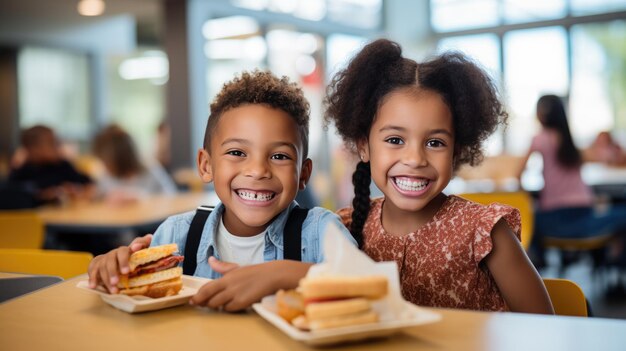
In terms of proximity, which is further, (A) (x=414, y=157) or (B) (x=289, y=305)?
(A) (x=414, y=157)

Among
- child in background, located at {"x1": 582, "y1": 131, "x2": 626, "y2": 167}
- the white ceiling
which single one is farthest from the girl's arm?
the white ceiling

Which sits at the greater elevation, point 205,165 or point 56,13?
point 56,13

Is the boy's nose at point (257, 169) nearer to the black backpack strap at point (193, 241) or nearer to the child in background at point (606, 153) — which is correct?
the black backpack strap at point (193, 241)

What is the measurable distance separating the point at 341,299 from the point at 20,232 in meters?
2.30

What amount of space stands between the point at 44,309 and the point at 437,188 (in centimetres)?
82

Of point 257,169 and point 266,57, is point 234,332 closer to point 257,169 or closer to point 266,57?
point 257,169

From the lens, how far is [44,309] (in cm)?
101

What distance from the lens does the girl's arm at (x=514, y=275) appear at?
4.09ft

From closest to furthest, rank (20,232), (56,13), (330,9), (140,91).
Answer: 1. (20,232)
2. (56,13)
3. (330,9)
4. (140,91)

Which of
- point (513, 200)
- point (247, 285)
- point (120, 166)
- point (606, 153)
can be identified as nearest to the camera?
point (247, 285)

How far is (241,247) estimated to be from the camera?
1470 mm

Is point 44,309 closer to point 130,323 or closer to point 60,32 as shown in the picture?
point 130,323

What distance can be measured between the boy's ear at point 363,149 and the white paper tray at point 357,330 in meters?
0.78

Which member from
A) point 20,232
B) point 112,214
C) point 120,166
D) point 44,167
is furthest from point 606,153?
point 20,232
